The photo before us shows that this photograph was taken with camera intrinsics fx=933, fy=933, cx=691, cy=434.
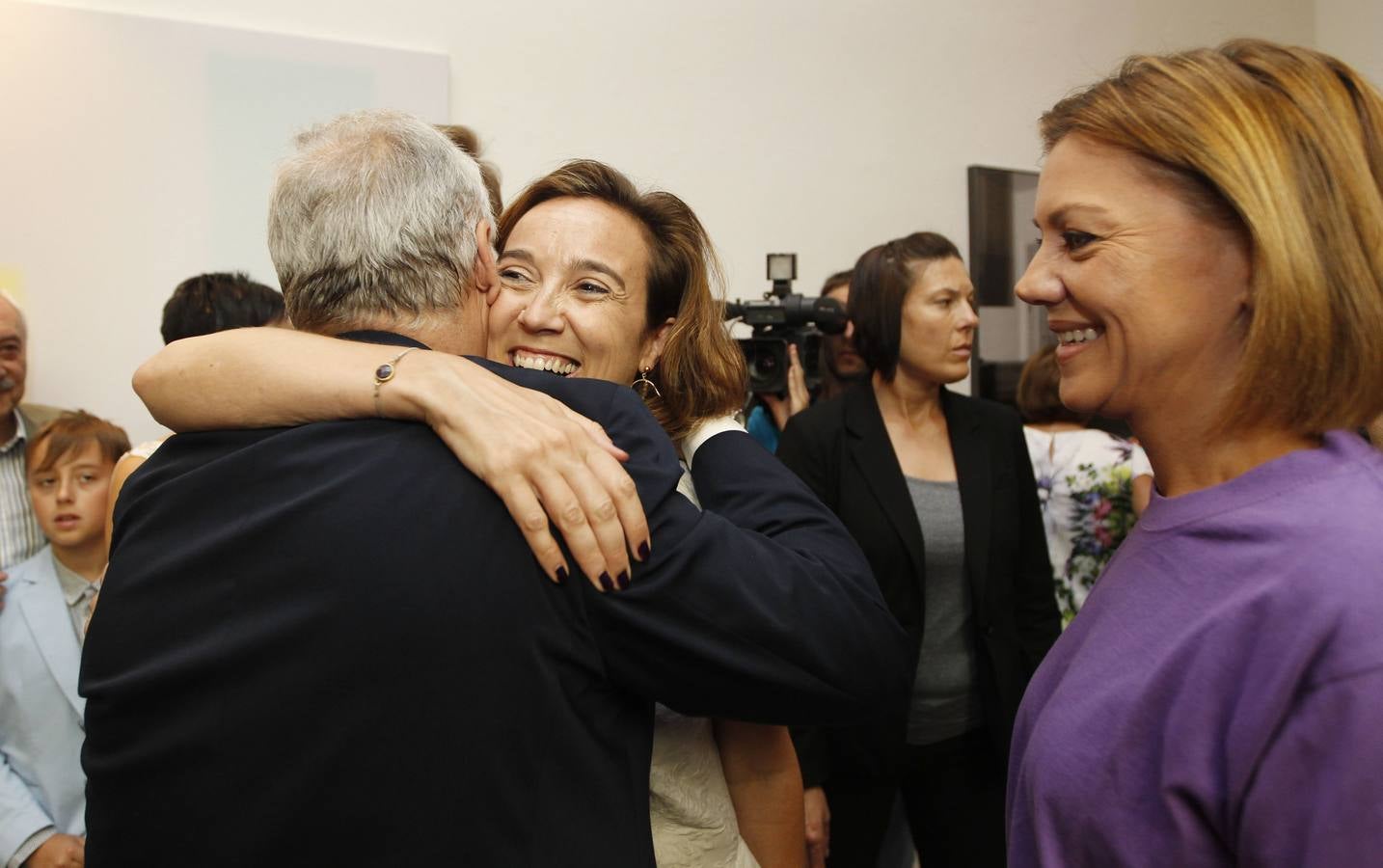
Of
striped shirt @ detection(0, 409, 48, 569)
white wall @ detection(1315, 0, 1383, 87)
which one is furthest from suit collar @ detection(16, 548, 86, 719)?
white wall @ detection(1315, 0, 1383, 87)

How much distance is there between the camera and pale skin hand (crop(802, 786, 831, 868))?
2035mm

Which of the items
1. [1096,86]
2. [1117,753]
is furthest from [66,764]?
[1096,86]

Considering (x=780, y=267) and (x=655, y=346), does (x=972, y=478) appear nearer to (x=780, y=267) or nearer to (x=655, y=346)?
(x=780, y=267)

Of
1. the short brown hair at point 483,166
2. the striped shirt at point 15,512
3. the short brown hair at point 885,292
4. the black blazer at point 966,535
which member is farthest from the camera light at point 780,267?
the striped shirt at point 15,512

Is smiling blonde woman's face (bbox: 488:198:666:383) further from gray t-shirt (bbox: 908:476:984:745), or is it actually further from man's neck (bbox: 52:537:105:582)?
man's neck (bbox: 52:537:105:582)

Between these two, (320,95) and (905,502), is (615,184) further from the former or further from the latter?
(320,95)

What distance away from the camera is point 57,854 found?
1892 millimetres

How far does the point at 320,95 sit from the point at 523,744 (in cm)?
265

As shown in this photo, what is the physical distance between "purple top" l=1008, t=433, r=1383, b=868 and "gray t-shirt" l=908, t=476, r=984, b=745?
127 cm

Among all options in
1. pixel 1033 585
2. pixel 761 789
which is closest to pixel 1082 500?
pixel 1033 585

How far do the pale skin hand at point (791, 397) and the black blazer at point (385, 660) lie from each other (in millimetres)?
1841

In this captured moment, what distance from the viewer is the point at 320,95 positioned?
2891 mm

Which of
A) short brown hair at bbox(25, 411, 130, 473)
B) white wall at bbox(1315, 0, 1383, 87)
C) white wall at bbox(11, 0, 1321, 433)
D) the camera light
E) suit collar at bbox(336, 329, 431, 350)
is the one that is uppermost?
white wall at bbox(1315, 0, 1383, 87)

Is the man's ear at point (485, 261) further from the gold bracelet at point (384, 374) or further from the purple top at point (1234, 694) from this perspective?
the purple top at point (1234, 694)
